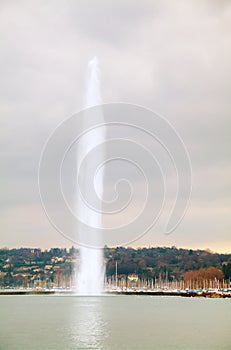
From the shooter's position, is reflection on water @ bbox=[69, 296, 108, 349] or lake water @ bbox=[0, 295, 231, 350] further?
reflection on water @ bbox=[69, 296, 108, 349]

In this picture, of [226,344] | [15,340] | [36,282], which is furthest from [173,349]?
[36,282]

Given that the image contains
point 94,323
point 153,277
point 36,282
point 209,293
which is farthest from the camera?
point 36,282

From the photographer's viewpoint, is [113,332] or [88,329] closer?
[113,332]

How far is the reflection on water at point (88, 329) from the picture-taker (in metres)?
28.7

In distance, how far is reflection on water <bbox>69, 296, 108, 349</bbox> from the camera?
28.7 m

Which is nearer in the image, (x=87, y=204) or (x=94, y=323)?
(x=94, y=323)

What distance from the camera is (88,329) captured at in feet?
114

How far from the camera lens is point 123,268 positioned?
117 meters

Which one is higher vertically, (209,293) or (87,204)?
(87,204)

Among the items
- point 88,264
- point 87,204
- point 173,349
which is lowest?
point 173,349

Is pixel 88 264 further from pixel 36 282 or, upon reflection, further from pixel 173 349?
pixel 36 282

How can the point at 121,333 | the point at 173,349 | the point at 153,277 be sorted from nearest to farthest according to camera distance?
the point at 173,349 → the point at 121,333 → the point at 153,277

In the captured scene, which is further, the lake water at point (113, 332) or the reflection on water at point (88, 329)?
the reflection on water at point (88, 329)

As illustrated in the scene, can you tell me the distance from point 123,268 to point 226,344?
89.4 metres
